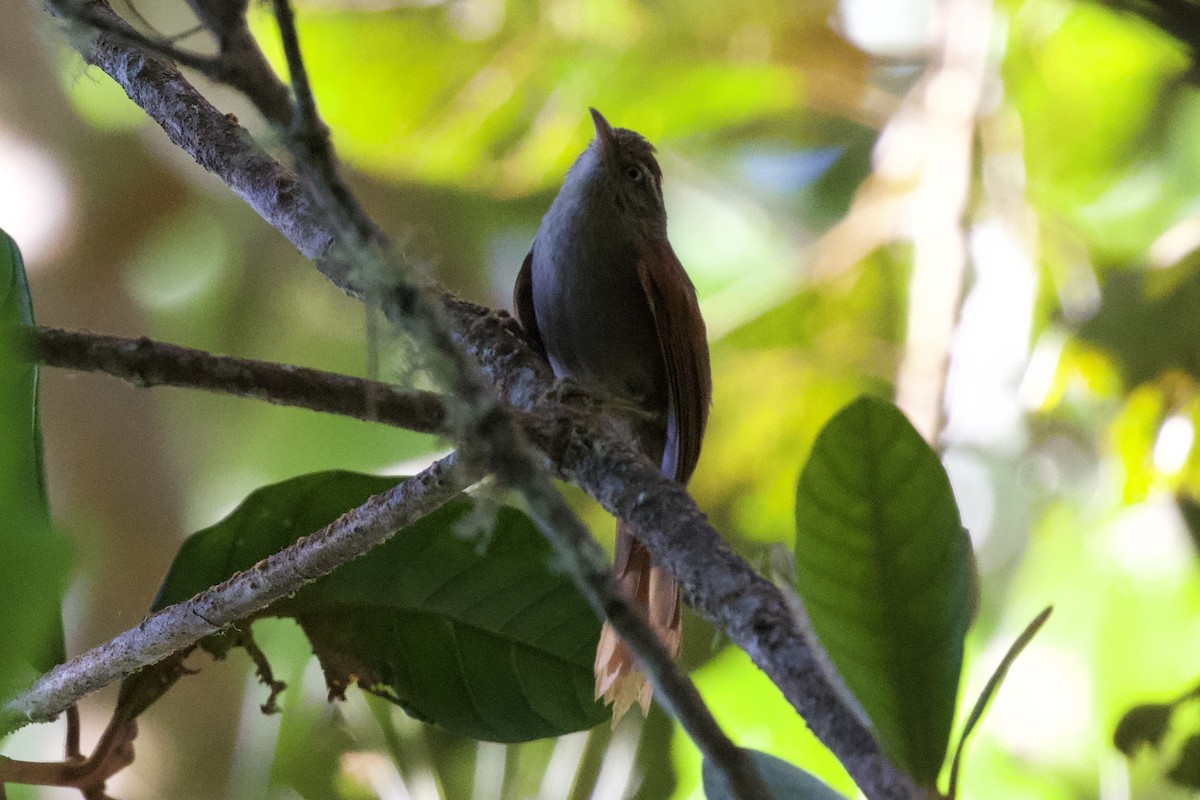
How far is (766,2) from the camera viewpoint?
1.76m

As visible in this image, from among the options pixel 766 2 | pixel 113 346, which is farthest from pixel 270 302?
pixel 113 346

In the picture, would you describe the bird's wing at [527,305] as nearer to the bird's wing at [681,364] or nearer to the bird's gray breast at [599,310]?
the bird's gray breast at [599,310]

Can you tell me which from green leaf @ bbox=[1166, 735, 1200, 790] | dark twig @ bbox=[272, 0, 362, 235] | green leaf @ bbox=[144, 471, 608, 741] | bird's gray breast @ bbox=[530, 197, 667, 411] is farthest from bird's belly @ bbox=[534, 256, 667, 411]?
green leaf @ bbox=[1166, 735, 1200, 790]

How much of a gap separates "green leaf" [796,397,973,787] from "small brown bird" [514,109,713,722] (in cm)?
32

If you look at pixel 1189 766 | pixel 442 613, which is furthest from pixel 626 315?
pixel 1189 766

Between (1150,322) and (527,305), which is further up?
(527,305)

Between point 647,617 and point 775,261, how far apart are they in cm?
115

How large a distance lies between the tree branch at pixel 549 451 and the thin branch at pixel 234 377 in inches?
1.9

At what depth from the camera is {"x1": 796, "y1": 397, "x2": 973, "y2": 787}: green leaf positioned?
608 millimetres

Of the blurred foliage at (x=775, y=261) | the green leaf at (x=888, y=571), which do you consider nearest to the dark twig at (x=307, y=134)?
the green leaf at (x=888, y=571)

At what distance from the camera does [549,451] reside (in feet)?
2.07

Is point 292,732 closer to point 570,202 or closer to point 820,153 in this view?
point 570,202

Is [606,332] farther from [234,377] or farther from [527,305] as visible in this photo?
[234,377]

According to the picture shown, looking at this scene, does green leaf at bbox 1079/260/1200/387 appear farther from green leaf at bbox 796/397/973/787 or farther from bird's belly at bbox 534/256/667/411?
green leaf at bbox 796/397/973/787
